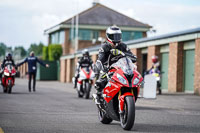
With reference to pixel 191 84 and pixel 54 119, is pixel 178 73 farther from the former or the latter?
pixel 54 119

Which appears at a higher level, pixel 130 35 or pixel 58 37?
pixel 130 35

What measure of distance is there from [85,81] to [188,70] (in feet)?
29.9

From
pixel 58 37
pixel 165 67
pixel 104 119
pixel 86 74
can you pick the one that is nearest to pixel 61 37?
pixel 58 37

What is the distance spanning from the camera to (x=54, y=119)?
9.83m

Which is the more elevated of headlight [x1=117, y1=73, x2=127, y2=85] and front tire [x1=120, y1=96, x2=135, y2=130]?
headlight [x1=117, y1=73, x2=127, y2=85]

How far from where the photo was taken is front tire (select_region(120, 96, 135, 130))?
7746 mm

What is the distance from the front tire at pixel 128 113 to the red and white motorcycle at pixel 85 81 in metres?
10.4

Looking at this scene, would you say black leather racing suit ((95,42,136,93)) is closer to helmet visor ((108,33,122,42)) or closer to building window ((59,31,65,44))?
helmet visor ((108,33,122,42))

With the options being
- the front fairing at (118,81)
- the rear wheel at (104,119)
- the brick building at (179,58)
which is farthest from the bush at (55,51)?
the front fairing at (118,81)

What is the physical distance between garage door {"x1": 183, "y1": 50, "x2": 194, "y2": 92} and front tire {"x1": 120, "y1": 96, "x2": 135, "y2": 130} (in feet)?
58.4

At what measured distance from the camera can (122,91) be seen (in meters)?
8.25

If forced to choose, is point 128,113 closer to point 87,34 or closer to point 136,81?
point 136,81

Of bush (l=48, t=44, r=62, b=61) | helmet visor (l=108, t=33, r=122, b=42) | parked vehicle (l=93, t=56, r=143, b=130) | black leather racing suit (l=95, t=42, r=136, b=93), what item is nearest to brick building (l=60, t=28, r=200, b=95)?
black leather racing suit (l=95, t=42, r=136, b=93)

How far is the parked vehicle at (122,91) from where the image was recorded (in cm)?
789
